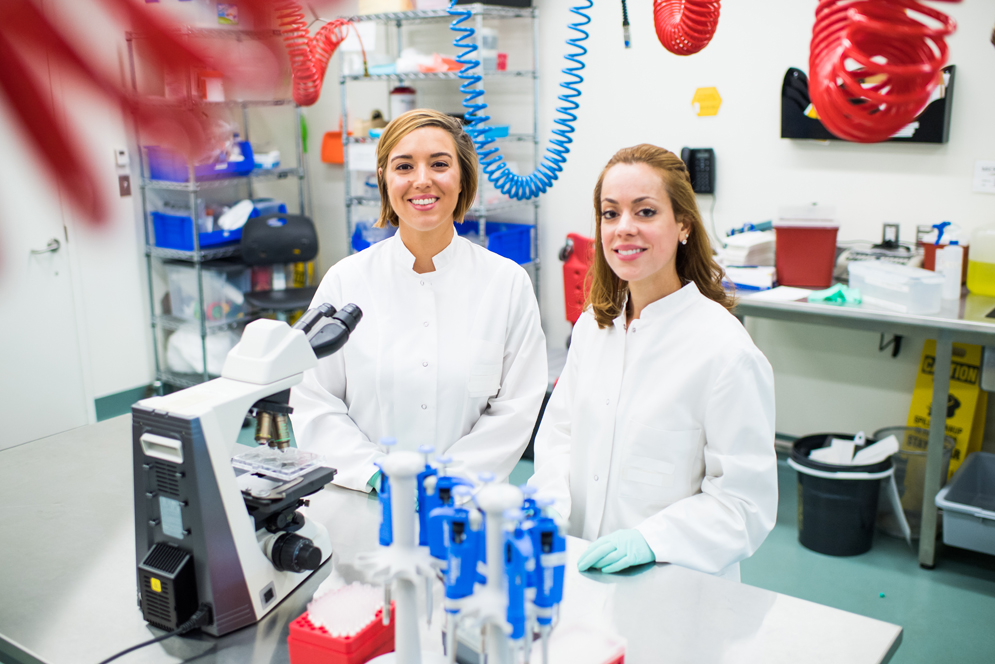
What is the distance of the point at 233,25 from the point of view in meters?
0.19

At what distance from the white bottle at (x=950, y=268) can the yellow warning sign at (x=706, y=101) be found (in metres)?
1.18

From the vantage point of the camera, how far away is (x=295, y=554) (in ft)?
3.89

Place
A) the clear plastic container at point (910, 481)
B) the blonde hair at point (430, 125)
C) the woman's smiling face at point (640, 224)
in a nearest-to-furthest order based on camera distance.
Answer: the woman's smiling face at point (640, 224) → the blonde hair at point (430, 125) → the clear plastic container at point (910, 481)

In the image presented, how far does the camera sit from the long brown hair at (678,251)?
5.29ft

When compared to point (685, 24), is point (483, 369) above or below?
below

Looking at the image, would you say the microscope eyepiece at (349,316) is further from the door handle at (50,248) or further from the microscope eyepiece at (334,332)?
the door handle at (50,248)

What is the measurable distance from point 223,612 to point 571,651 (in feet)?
1.64

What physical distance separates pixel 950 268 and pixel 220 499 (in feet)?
8.98

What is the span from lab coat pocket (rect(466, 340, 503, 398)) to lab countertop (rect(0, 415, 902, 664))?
15.7 inches

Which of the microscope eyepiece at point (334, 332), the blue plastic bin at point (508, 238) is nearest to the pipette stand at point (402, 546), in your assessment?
the microscope eyepiece at point (334, 332)

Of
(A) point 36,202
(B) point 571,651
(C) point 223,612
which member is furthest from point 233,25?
(C) point 223,612

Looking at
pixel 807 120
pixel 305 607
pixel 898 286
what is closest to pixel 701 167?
pixel 807 120

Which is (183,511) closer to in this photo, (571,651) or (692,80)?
(571,651)

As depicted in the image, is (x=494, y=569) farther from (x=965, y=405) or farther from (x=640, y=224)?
(x=965, y=405)
